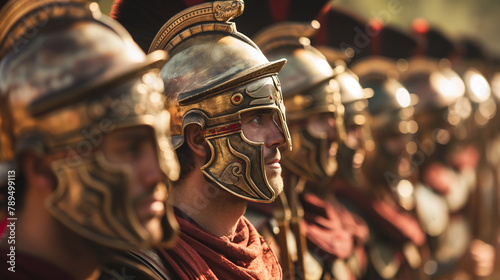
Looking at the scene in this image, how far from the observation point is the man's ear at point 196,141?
9.84ft

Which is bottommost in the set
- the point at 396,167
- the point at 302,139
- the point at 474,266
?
the point at 474,266

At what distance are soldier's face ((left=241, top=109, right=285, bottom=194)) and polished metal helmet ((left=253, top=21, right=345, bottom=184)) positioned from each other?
113 centimetres

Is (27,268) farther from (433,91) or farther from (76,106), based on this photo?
(433,91)

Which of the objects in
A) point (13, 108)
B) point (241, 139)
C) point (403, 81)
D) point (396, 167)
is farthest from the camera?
point (403, 81)

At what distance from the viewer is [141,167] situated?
227 cm

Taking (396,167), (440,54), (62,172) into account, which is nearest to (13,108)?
(62,172)

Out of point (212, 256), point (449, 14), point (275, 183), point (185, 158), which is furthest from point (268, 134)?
point (449, 14)

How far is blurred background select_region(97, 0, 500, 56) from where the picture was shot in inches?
286

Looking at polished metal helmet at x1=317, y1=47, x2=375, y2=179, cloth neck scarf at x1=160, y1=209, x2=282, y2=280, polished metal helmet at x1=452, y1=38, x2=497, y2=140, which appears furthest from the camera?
polished metal helmet at x1=452, y1=38, x2=497, y2=140

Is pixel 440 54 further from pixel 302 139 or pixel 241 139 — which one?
pixel 241 139

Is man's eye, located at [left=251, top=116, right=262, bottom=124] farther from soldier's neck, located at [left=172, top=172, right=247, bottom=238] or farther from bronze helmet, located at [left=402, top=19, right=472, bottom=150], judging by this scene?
bronze helmet, located at [left=402, top=19, right=472, bottom=150]

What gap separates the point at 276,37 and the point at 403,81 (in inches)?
137

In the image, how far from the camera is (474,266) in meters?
6.96

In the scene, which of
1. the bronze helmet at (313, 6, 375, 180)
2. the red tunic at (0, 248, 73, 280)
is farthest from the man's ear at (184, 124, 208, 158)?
the bronze helmet at (313, 6, 375, 180)
